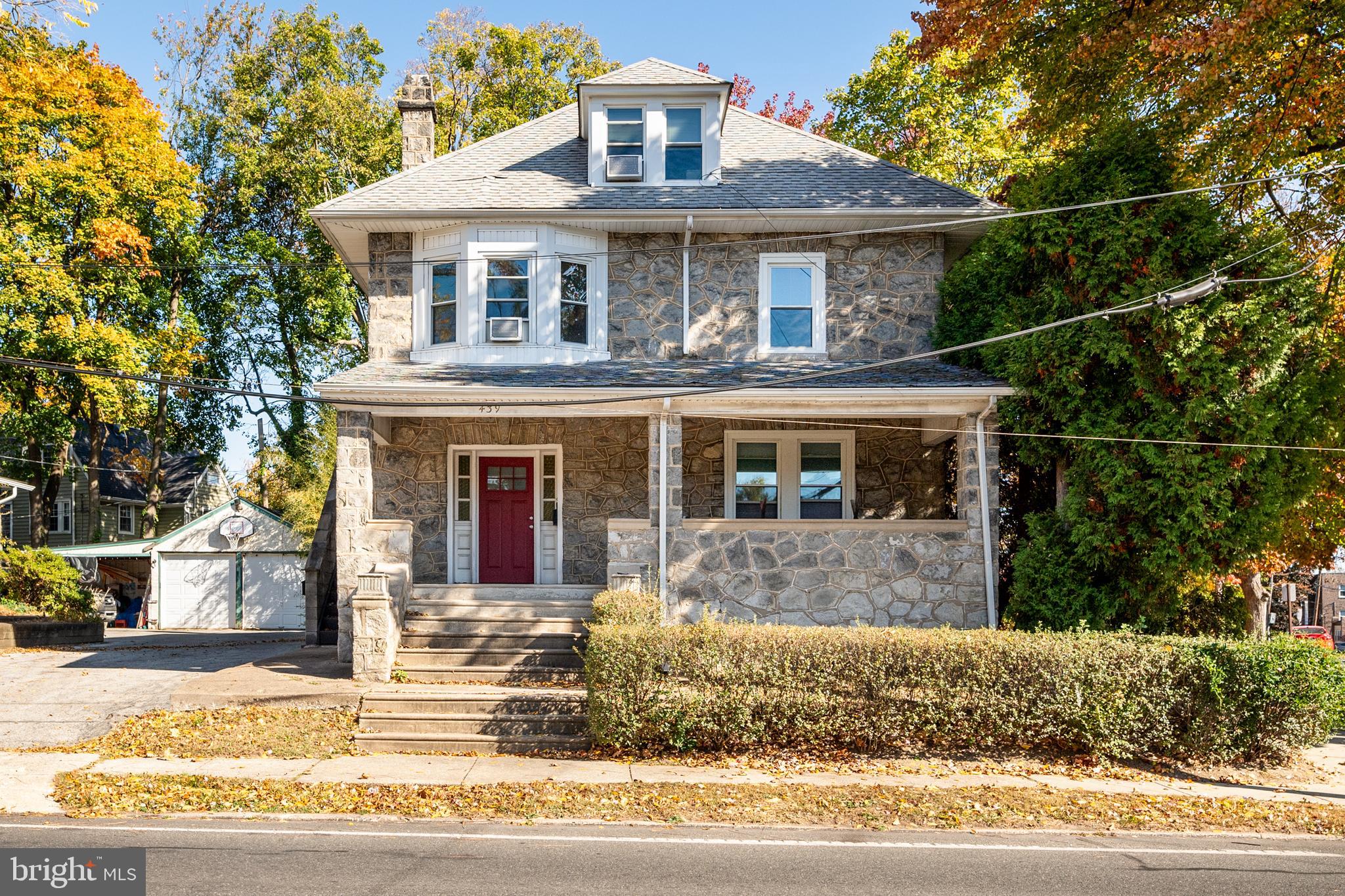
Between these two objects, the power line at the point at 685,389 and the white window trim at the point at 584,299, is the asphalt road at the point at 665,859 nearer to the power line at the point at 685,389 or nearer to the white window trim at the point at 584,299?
the power line at the point at 685,389

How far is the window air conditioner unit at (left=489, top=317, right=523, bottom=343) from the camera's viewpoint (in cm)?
1455

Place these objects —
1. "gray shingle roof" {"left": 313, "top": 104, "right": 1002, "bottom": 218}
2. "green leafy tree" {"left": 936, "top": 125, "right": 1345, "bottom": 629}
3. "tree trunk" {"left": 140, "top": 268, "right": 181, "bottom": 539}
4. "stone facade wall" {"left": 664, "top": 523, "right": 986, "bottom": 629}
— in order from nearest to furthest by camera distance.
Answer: "green leafy tree" {"left": 936, "top": 125, "right": 1345, "bottom": 629} → "stone facade wall" {"left": 664, "top": 523, "right": 986, "bottom": 629} → "gray shingle roof" {"left": 313, "top": 104, "right": 1002, "bottom": 218} → "tree trunk" {"left": 140, "top": 268, "right": 181, "bottom": 539}

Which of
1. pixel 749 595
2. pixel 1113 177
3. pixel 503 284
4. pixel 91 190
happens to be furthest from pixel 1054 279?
pixel 91 190

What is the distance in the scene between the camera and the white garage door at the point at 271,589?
2638 cm

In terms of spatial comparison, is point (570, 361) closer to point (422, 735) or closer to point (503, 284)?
point (503, 284)

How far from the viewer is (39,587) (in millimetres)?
19172

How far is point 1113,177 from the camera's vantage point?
12.3 meters

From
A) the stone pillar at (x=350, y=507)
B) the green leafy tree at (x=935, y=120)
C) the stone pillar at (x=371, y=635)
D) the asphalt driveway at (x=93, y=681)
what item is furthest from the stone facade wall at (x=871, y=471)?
the green leafy tree at (x=935, y=120)

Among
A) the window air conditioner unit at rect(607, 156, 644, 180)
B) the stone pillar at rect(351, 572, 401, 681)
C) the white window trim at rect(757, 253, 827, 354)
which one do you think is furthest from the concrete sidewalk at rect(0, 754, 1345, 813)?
the window air conditioner unit at rect(607, 156, 644, 180)

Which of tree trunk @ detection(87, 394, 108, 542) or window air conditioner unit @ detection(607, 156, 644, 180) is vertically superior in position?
window air conditioner unit @ detection(607, 156, 644, 180)

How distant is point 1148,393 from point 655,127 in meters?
8.69

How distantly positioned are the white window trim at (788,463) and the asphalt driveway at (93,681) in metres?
7.82

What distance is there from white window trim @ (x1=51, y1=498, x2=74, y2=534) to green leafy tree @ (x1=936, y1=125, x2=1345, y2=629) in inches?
1275

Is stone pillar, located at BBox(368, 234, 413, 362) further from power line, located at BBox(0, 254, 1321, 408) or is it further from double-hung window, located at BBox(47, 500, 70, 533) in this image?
double-hung window, located at BBox(47, 500, 70, 533)
